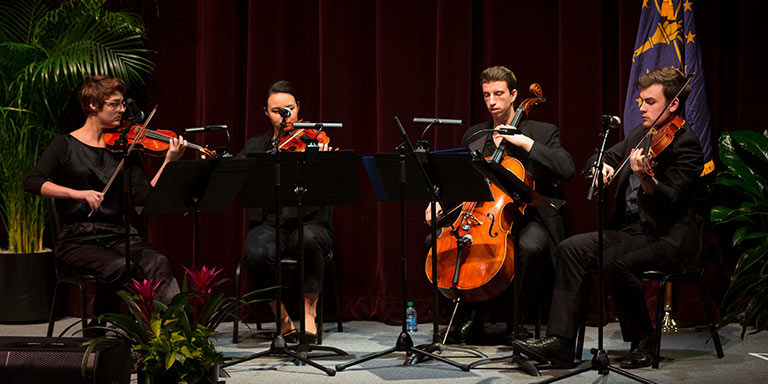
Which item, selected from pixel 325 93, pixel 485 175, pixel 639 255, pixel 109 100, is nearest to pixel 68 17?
pixel 109 100

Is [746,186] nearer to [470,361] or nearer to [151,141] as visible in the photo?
[470,361]

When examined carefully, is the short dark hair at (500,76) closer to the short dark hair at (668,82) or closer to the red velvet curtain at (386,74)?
the red velvet curtain at (386,74)

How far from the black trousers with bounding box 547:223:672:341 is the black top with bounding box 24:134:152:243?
7.08 ft

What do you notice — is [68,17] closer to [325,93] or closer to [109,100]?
[109,100]

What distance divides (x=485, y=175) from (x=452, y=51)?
141 cm

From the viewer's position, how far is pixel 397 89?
4797mm

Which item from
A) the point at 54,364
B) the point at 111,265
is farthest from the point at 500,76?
the point at 54,364

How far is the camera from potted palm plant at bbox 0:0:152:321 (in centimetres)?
461

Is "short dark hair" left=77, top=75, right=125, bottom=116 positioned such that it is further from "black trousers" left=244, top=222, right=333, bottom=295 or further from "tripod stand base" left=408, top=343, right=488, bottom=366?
"tripod stand base" left=408, top=343, right=488, bottom=366

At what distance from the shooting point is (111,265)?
382 cm

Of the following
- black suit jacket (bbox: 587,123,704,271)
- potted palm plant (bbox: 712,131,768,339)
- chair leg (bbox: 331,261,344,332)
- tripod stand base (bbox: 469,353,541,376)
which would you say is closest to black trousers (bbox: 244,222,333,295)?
chair leg (bbox: 331,261,344,332)

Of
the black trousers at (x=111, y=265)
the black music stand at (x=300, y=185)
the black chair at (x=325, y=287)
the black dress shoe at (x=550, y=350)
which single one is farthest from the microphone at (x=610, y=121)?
the black trousers at (x=111, y=265)

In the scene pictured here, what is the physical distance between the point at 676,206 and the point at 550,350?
0.90 m

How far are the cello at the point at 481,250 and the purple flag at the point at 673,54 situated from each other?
75cm
